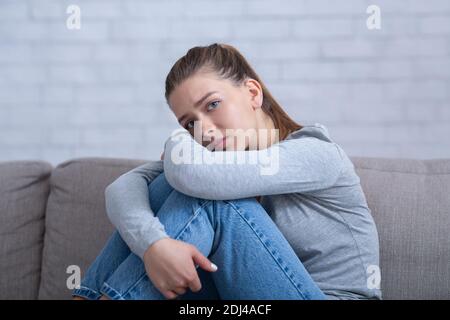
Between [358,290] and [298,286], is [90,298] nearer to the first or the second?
[298,286]

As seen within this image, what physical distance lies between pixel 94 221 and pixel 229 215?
67 centimetres

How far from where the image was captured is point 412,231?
4.27 feet

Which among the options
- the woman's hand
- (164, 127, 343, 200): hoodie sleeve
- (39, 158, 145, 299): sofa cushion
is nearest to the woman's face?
(164, 127, 343, 200): hoodie sleeve

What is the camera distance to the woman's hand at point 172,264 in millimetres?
887

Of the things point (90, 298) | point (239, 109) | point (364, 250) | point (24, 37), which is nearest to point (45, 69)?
point (24, 37)

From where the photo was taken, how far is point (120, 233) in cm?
101

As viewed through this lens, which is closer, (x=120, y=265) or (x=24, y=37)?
(x=120, y=265)

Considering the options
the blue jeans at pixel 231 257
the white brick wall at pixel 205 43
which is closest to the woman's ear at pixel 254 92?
the blue jeans at pixel 231 257

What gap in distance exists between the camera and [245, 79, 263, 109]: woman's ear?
1.27 m

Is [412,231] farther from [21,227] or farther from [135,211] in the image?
[21,227]

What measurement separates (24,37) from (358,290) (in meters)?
1.55

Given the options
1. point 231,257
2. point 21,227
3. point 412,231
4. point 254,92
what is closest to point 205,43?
point 254,92

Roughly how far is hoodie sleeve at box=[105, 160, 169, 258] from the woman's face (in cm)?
15
